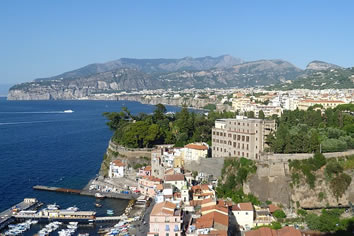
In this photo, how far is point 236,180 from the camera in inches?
1167

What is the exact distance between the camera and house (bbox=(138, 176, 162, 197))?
31.0 meters

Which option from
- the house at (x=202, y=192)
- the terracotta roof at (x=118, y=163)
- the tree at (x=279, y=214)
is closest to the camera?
the tree at (x=279, y=214)

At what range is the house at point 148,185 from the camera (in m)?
31.0

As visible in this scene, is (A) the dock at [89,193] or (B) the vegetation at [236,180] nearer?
(B) the vegetation at [236,180]

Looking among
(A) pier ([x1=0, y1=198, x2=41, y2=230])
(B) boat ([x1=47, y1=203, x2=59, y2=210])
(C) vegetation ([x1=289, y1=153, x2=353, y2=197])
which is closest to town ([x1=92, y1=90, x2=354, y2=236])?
(C) vegetation ([x1=289, y1=153, x2=353, y2=197])

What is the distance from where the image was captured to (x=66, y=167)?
140ft

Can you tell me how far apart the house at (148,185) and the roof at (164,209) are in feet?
24.8

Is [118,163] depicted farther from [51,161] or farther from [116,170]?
[51,161]

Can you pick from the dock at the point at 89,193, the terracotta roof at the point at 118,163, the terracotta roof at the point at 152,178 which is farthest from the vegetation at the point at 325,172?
the terracotta roof at the point at 118,163

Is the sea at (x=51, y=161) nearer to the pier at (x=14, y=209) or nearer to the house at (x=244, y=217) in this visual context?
the pier at (x=14, y=209)

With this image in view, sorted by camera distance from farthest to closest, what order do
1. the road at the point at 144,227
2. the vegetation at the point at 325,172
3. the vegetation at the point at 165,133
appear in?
1. the vegetation at the point at 165,133
2. the vegetation at the point at 325,172
3. the road at the point at 144,227

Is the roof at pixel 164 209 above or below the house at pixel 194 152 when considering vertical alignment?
below

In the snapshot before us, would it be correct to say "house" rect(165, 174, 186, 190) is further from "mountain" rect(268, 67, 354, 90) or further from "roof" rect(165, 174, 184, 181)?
"mountain" rect(268, 67, 354, 90)

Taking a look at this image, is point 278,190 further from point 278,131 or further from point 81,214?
point 81,214
